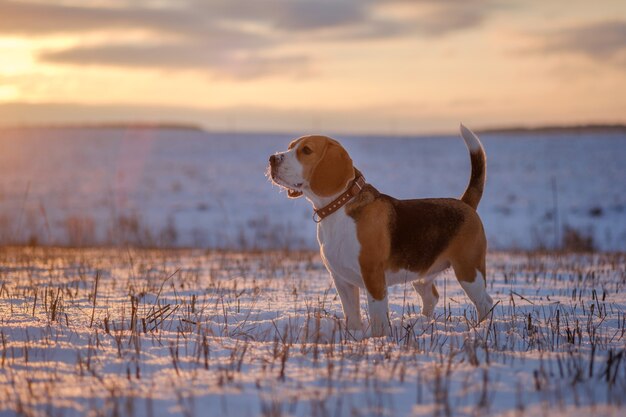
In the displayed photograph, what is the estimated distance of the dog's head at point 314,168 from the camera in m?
5.32

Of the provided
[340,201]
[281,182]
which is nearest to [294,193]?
[281,182]

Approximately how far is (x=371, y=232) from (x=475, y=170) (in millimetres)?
1578

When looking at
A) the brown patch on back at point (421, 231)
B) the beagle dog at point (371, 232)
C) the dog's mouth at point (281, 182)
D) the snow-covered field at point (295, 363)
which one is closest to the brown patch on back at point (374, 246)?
the beagle dog at point (371, 232)

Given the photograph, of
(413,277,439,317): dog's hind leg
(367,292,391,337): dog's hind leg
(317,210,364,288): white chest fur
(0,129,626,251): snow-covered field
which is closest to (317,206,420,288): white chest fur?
(317,210,364,288): white chest fur

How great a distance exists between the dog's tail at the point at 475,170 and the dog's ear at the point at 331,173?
1465 millimetres

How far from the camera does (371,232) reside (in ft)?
17.3

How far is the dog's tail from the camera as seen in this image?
20.6 feet

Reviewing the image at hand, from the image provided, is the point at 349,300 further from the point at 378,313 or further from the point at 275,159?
the point at 275,159

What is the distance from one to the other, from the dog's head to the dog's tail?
1.46 m

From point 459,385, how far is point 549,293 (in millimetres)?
4319

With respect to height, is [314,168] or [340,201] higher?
[314,168]

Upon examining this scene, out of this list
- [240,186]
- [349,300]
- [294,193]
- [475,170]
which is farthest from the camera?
[240,186]

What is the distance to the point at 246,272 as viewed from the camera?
9.19 m

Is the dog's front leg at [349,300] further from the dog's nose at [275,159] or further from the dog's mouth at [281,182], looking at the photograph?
the dog's nose at [275,159]
